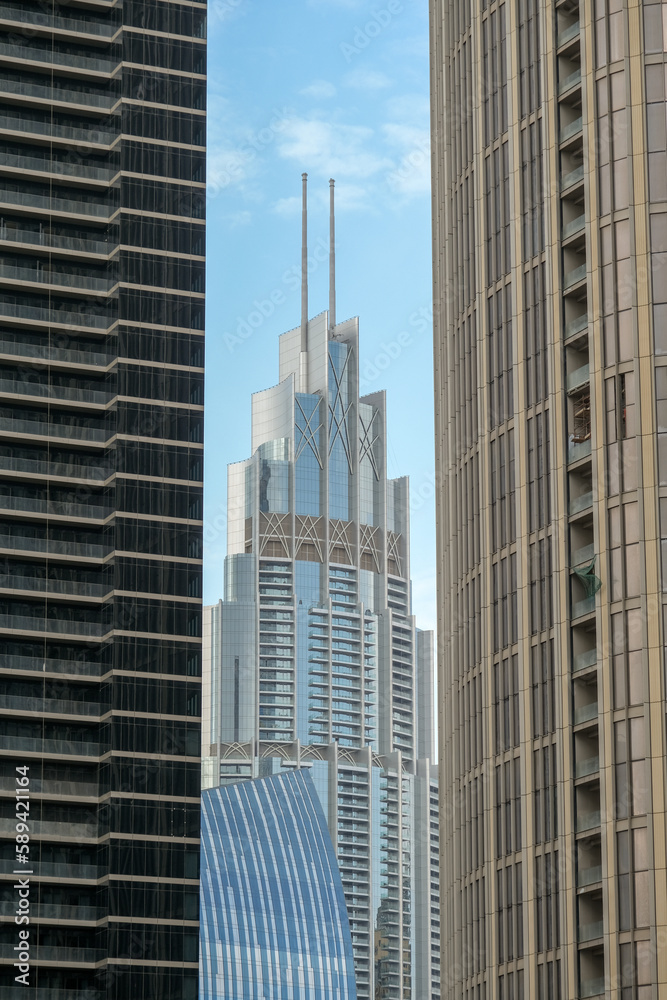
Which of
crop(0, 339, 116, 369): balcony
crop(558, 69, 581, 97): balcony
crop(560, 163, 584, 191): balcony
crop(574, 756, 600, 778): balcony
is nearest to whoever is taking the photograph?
crop(574, 756, 600, 778): balcony

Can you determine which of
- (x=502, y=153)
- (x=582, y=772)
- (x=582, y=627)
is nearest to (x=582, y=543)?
(x=582, y=627)

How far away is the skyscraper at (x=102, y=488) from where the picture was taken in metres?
148

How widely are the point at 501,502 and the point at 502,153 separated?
22912 millimetres

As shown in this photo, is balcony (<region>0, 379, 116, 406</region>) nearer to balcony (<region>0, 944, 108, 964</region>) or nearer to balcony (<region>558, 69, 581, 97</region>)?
balcony (<region>0, 944, 108, 964</region>)

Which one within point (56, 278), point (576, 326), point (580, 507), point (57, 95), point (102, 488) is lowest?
point (580, 507)

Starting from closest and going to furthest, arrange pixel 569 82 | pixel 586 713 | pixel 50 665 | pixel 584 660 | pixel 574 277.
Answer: pixel 586 713 → pixel 584 660 → pixel 574 277 → pixel 569 82 → pixel 50 665

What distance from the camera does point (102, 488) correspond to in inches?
6235

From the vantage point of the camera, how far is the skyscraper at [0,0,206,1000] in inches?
5827

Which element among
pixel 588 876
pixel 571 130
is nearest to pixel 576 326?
pixel 571 130

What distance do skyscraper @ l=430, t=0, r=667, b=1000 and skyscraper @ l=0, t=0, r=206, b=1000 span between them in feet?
125

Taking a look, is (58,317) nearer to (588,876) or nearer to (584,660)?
(584,660)

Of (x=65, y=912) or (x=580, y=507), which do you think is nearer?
(x=580, y=507)

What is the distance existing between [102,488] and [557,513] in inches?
2606

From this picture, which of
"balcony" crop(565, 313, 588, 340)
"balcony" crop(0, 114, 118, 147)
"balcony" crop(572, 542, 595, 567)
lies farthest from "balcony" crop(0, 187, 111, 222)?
"balcony" crop(572, 542, 595, 567)
